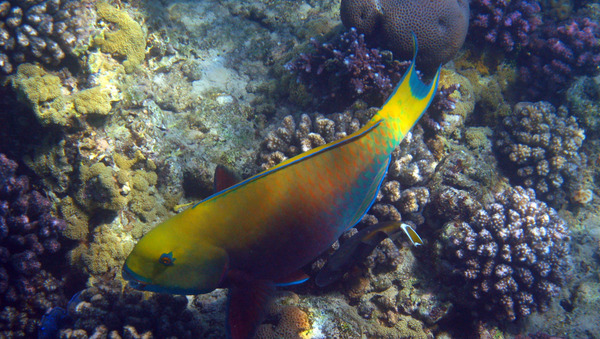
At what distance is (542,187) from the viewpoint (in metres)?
5.27

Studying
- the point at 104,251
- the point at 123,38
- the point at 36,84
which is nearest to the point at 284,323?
the point at 104,251

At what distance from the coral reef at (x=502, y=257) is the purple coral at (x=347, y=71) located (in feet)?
6.16

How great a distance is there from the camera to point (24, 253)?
3.37 m

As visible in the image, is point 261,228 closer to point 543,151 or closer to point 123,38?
point 123,38

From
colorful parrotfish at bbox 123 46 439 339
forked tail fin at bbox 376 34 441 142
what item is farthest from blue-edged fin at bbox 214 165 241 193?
forked tail fin at bbox 376 34 441 142

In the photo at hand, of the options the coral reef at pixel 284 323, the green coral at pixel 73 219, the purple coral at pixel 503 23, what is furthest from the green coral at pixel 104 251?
the purple coral at pixel 503 23

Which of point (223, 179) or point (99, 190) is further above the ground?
point (223, 179)

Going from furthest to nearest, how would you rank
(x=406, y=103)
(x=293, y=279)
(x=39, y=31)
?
(x=39, y=31) → (x=406, y=103) → (x=293, y=279)

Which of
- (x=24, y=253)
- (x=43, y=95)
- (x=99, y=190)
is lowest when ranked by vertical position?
(x=24, y=253)

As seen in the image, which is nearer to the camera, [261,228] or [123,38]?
[261,228]

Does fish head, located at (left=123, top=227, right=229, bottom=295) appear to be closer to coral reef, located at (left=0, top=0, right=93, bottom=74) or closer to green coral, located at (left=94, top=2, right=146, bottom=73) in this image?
coral reef, located at (left=0, top=0, right=93, bottom=74)

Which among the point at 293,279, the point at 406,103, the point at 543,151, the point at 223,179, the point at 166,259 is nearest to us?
the point at 166,259

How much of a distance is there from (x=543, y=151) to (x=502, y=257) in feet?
8.73

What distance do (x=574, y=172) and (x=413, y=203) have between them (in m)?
3.77
